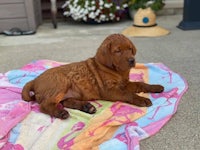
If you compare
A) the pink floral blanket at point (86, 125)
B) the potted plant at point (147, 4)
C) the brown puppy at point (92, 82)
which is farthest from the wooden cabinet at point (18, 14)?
the brown puppy at point (92, 82)

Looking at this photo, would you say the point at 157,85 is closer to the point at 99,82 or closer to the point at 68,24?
the point at 99,82

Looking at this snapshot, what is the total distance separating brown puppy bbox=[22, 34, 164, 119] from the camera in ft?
5.13

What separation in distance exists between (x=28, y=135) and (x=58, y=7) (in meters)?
3.24

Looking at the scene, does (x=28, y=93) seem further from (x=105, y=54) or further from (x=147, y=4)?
(x=147, y=4)

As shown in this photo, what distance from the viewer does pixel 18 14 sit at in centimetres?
374

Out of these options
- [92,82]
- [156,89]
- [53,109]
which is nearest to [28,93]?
[53,109]

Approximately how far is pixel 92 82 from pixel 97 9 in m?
2.35

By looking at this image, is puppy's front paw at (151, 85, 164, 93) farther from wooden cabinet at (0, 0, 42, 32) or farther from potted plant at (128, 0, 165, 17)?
wooden cabinet at (0, 0, 42, 32)

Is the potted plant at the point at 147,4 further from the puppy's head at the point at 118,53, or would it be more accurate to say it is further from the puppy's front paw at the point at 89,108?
the puppy's front paw at the point at 89,108

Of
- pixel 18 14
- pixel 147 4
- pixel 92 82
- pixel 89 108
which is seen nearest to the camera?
pixel 89 108

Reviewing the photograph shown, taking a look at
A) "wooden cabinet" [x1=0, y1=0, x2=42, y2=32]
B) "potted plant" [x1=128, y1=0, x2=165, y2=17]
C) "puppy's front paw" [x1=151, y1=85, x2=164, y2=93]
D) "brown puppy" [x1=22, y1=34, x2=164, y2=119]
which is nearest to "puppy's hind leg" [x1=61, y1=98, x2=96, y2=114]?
"brown puppy" [x1=22, y1=34, x2=164, y2=119]

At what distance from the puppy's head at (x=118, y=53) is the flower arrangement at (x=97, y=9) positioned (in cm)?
230

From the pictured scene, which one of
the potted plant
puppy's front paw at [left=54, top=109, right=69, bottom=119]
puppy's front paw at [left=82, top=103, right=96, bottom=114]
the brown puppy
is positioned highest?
the potted plant

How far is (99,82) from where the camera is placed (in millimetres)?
1645
